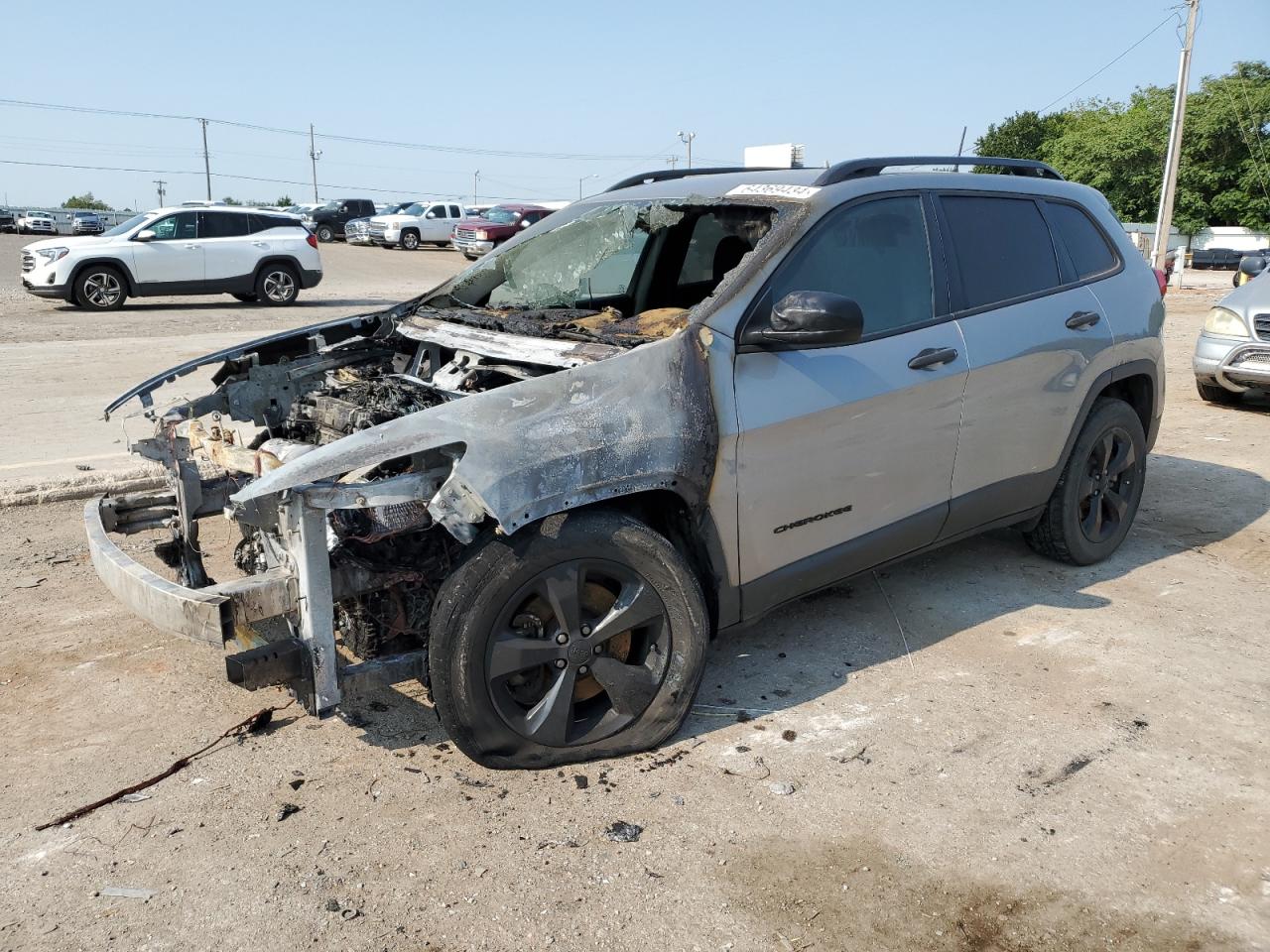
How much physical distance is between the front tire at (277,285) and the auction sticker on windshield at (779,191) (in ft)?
54.3

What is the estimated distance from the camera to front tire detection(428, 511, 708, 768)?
3262mm

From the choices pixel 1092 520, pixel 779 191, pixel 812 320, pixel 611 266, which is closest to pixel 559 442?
pixel 812 320

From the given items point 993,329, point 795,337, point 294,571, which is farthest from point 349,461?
point 993,329

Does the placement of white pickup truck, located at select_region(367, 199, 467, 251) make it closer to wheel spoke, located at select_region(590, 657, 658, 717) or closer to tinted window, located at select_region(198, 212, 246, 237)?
tinted window, located at select_region(198, 212, 246, 237)

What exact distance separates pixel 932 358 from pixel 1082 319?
121 centimetres

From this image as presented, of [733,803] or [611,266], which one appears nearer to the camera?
[733,803]

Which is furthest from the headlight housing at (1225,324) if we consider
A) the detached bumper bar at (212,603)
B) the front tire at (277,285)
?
the front tire at (277,285)

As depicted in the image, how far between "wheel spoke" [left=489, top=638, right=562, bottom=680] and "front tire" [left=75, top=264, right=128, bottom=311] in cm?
1695

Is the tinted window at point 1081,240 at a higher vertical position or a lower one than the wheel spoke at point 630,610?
higher

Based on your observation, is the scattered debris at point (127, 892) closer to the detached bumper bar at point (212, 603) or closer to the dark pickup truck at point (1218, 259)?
the detached bumper bar at point (212, 603)

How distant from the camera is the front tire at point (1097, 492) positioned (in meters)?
5.20

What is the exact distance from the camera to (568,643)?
342cm

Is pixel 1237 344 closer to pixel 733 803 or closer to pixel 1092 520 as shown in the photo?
pixel 1092 520

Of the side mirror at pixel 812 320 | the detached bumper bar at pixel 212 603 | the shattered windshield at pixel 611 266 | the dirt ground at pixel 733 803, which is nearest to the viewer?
the dirt ground at pixel 733 803
